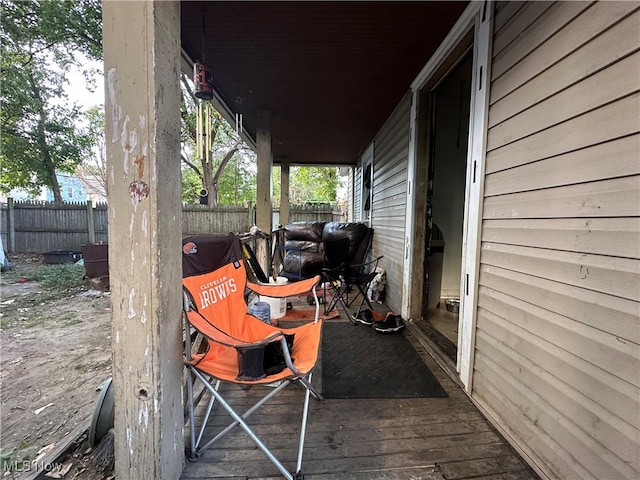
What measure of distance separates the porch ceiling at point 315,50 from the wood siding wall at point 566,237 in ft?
2.38

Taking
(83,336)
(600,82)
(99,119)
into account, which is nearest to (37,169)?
(99,119)

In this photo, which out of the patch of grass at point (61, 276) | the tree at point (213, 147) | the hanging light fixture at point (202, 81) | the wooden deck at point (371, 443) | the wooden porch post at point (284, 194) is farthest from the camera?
the tree at point (213, 147)

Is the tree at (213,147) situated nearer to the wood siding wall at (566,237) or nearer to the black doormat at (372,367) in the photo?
the black doormat at (372,367)

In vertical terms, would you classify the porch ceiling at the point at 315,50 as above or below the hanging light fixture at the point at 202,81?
above

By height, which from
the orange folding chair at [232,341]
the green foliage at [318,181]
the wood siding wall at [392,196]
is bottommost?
the orange folding chair at [232,341]

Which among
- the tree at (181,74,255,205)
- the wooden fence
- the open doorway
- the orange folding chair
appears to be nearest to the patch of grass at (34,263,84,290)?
the wooden fence

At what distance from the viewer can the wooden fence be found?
746 centimetres

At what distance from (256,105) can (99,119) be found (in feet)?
34.9

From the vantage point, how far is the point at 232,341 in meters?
1.27

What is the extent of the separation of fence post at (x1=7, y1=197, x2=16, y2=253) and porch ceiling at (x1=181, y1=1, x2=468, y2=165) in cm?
773

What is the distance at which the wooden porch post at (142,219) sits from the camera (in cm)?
104

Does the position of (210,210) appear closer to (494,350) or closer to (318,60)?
(318,60)

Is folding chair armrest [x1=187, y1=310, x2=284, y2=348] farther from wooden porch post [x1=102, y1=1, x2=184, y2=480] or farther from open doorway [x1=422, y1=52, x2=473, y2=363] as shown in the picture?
open doorway [x1=422, y1=52, x2=473, y2=363]

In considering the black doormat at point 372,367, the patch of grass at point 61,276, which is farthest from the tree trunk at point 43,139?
the black doormat at point 372,367
